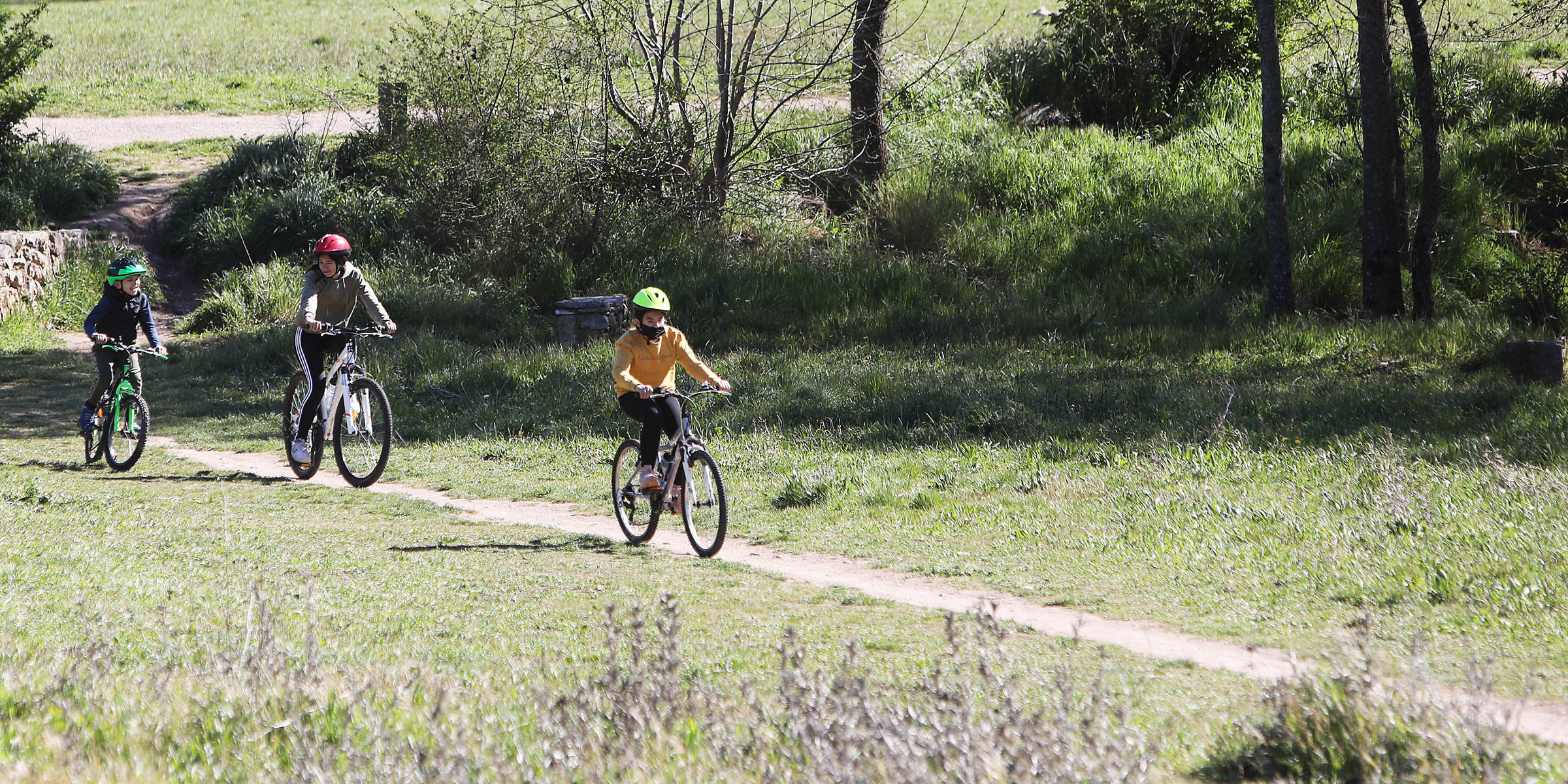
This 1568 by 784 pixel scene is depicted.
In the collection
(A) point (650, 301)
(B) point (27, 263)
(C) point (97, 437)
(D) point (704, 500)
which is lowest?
(D) point (704, 500)

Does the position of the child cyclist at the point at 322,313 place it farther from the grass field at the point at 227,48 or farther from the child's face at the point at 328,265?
the grass field at the point at 227,48

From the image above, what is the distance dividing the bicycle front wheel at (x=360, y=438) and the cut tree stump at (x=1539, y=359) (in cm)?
1113

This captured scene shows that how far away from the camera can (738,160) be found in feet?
64.6

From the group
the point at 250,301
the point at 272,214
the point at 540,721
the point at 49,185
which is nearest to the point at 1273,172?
the point at 540,721

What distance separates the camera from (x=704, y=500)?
7797 millimetres

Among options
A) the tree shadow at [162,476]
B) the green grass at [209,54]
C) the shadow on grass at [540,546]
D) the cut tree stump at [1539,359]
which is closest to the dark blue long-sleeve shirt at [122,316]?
the tree shadow at [162,476]

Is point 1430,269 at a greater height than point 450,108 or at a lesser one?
lesser

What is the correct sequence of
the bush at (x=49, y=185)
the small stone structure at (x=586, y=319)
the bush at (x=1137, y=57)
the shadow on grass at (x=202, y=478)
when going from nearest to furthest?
the shadow on grass at (x=202, y=478), the small stone structure at (x=586, y=319), the bush at (x=49, y=185), the bush at (x=1137, y=57)

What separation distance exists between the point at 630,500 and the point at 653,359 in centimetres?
99

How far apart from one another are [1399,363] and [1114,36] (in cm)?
1198

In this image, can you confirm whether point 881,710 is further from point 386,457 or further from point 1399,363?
point 1399,363

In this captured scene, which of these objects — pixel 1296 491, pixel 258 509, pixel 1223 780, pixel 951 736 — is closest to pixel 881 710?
pixel 951 736

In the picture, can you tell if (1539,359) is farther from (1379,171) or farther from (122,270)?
(122,270)

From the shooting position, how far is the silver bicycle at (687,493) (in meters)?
7.72
